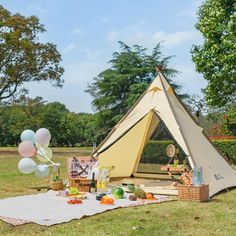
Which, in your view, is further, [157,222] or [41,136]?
[41,136]

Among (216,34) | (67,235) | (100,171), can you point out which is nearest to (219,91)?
(216,34)

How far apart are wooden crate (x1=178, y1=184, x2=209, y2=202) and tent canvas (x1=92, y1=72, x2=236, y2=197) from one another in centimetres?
46

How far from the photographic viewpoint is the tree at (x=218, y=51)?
15914mm

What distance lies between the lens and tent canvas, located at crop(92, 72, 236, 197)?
8.63 m

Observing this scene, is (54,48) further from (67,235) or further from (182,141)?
(67,235)

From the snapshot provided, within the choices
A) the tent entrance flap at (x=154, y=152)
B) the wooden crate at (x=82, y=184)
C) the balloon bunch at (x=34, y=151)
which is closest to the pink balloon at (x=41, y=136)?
the balloon bunch at (x=34, y=151)

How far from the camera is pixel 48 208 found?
6531 mm

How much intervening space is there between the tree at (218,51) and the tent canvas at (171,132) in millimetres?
6188

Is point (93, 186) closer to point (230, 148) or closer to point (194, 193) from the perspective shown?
point (194, 193)

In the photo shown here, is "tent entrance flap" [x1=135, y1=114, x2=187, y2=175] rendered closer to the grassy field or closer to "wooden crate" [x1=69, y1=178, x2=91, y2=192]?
"wooden crate" [x1=69, y1=178, x2=91, y2=192]

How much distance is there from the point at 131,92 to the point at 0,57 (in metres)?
7.51

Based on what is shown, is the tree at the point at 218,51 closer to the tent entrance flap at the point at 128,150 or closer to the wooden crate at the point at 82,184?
the tent entrance flap at the point at 128,150

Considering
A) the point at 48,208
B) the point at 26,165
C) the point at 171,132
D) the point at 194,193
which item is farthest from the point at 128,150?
the point at 48,208

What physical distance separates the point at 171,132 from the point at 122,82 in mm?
16620
